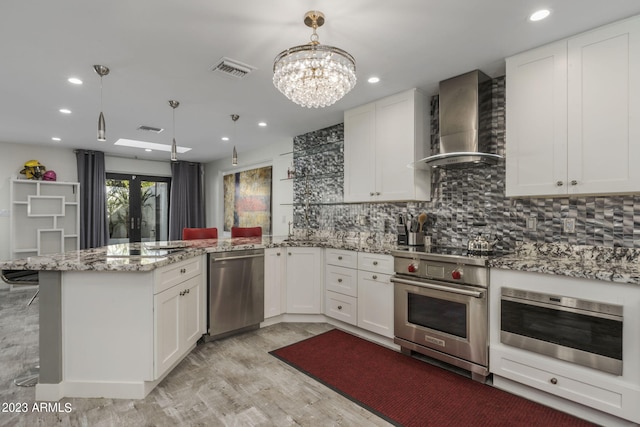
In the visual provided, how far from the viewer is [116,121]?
13.8 ft

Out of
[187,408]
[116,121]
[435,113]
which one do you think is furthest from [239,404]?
[116,121]

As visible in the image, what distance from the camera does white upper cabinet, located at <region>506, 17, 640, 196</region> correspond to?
2014mm

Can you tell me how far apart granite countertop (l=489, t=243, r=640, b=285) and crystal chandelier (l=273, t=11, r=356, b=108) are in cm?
166

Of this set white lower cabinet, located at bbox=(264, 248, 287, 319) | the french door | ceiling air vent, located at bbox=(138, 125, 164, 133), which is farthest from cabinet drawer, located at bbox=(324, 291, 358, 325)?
the french door

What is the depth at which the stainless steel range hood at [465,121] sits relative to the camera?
2.69 metres

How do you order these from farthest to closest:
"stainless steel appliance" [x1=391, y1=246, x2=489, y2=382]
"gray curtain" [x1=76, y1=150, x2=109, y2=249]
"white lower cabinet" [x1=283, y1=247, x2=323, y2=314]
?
"gray curtain" [x1=76, y1=150, x2=109, y2=249]
"white lower cabinet" [x1=283, y1=247, x2=323, y2=314]
"stainless steel appliance" [x1=391, y1=246, x2=489, y2=382]

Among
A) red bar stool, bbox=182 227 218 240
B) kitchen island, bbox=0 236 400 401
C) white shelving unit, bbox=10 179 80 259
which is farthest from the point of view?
white shelving unit, bbox=10 179 80 259

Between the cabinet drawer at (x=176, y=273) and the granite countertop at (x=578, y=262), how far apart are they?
2369 mm

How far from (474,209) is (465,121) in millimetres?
805

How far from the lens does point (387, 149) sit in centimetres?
333

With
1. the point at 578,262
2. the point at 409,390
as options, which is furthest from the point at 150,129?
the point at 578,262

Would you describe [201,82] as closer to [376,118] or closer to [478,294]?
[376,118]

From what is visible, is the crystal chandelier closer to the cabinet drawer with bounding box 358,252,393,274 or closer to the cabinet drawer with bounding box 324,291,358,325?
the cabinet drawer with bounding box 358,252,393,274

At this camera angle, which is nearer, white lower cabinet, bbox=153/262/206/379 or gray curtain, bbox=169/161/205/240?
white lower cabinet, bbox=153/262/206/379
